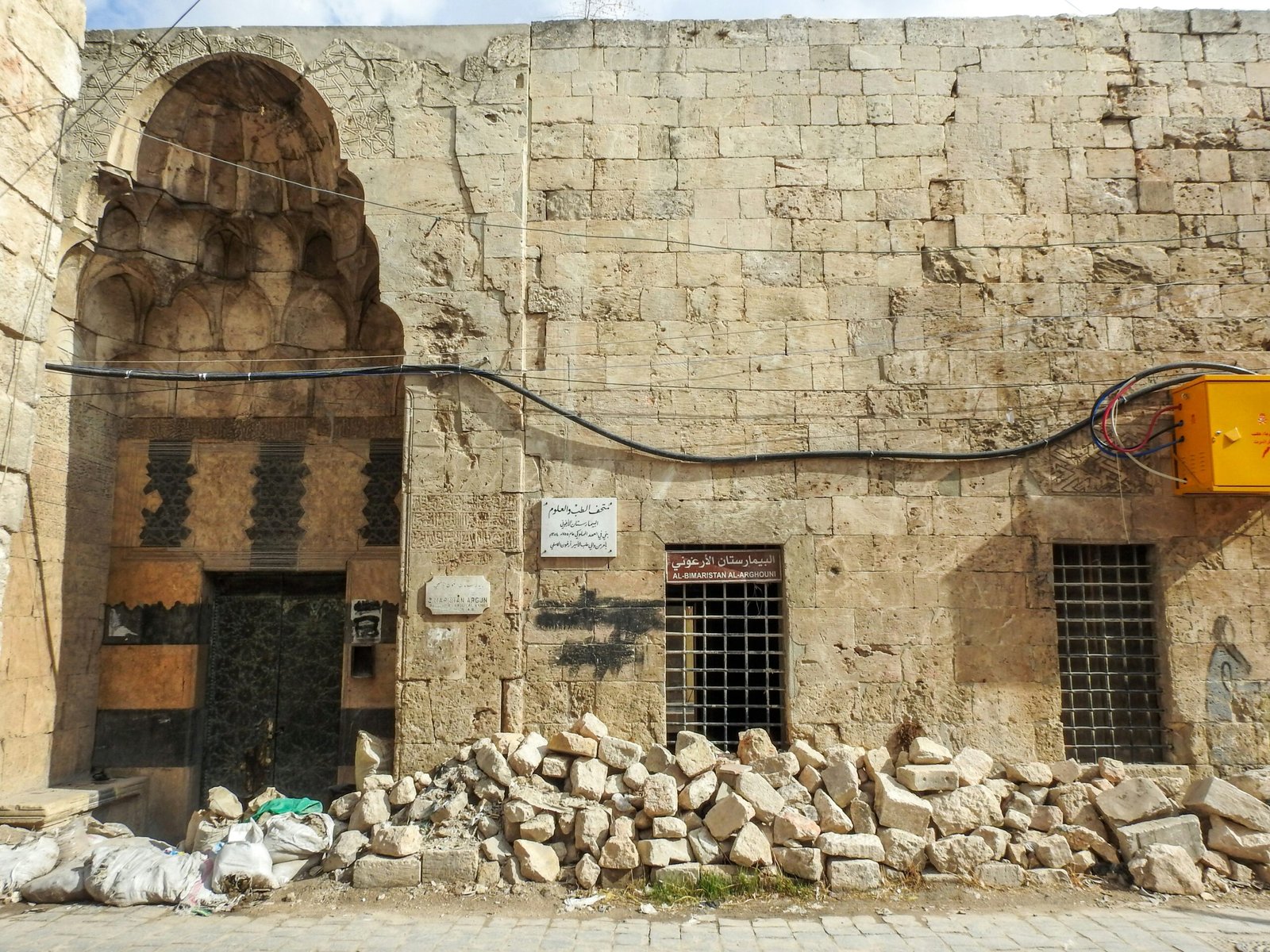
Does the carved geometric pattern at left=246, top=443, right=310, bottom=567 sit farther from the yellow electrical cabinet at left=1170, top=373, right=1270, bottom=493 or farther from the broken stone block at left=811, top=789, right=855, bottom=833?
the yellow electrical cabinet at left=1170, top=373, right=1270, bottom=493

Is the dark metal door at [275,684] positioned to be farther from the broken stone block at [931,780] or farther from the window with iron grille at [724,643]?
the broken stone block at [931,780]

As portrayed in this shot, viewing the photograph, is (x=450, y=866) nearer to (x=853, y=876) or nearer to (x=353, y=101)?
(x=853, y=876)

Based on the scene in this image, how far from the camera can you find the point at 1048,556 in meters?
5.77

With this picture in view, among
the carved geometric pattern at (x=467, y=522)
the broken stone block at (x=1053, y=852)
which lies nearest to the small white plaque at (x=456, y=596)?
the carved geometric pattern at (x=467, y=522)

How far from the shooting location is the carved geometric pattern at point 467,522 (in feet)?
18.9

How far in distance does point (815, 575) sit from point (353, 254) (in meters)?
4.15

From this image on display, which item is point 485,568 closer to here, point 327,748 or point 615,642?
point 615,642

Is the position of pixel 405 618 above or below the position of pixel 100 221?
below

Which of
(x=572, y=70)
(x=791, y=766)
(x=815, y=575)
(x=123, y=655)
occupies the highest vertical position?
(x=572, y=70)

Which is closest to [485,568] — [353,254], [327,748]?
[327,748]

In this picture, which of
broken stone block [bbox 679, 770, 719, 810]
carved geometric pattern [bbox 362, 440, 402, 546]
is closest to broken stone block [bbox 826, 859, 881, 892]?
broken stone block [bbox 679, 770, 719, 810]

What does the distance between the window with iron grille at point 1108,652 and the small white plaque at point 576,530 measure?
293 cm

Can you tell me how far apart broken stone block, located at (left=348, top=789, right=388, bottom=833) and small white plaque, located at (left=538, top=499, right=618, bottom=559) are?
62.9 inches

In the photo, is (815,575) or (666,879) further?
(815,575)
